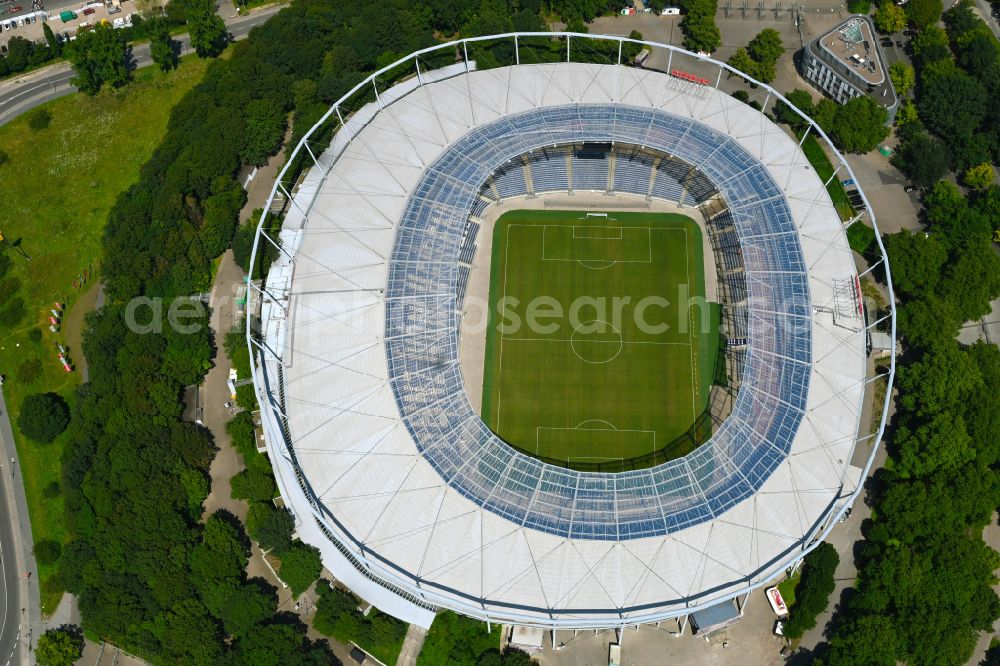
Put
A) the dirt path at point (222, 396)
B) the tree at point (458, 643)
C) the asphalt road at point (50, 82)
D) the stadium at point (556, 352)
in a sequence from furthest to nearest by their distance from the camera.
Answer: the asphalt road at point (50, 82) < the dirt path at point (222, 396) < the tree at point (458, 643) < the stadium at point (556, 352)

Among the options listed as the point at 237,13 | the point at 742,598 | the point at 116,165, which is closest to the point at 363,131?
the point at 116,165

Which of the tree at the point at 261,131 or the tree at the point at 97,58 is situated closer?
the tree at the point at 261,131

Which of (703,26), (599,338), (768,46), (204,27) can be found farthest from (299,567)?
(768,46)

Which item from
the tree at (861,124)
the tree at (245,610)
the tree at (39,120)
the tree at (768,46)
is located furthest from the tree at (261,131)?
the tree at (861,124)

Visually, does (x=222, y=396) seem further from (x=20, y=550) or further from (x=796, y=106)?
(x=796, y=106)

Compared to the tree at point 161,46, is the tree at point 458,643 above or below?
below

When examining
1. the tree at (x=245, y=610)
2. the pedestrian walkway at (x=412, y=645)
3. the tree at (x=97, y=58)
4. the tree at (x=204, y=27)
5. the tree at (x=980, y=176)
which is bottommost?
the pedestrian walkway at (x=412, y=645)

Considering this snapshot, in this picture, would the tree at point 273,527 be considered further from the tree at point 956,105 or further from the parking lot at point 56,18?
the tree at point 956,105

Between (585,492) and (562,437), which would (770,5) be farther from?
(585,492)

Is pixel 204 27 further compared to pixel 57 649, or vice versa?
pixel 204 27
